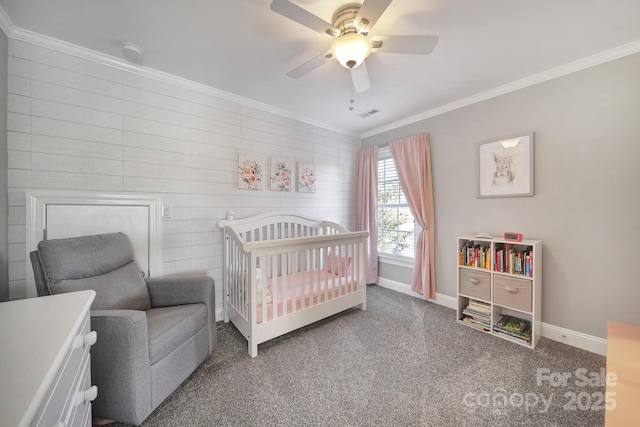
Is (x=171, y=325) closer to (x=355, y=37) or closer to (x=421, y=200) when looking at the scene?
(x=355, y=37)

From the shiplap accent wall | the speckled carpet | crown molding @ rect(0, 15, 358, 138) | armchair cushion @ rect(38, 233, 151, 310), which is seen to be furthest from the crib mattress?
crown molding @ rect(0, 15, 358, 138)

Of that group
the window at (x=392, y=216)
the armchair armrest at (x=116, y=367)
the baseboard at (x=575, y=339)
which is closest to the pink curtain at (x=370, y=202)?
the window at (x=392, y=216)

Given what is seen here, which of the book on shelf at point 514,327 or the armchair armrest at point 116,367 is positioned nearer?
the armchair armrest at point 116,367

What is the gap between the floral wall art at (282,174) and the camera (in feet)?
9.27

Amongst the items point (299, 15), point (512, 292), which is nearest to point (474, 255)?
point (512, 292)

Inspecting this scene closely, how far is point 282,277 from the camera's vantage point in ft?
6.55

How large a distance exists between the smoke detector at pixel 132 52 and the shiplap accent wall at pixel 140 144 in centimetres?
17

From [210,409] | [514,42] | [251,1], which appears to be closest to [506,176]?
[514,42]

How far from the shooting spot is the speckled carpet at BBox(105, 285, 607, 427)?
4.38 ft

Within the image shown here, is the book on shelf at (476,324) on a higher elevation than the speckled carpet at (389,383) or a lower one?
higher

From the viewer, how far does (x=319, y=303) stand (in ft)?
7.50

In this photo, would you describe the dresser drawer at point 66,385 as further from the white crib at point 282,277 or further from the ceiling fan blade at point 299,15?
the ceiling fan blade at point 299,15

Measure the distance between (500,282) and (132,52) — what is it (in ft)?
11.8

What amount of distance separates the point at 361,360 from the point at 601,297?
6.49 ft
